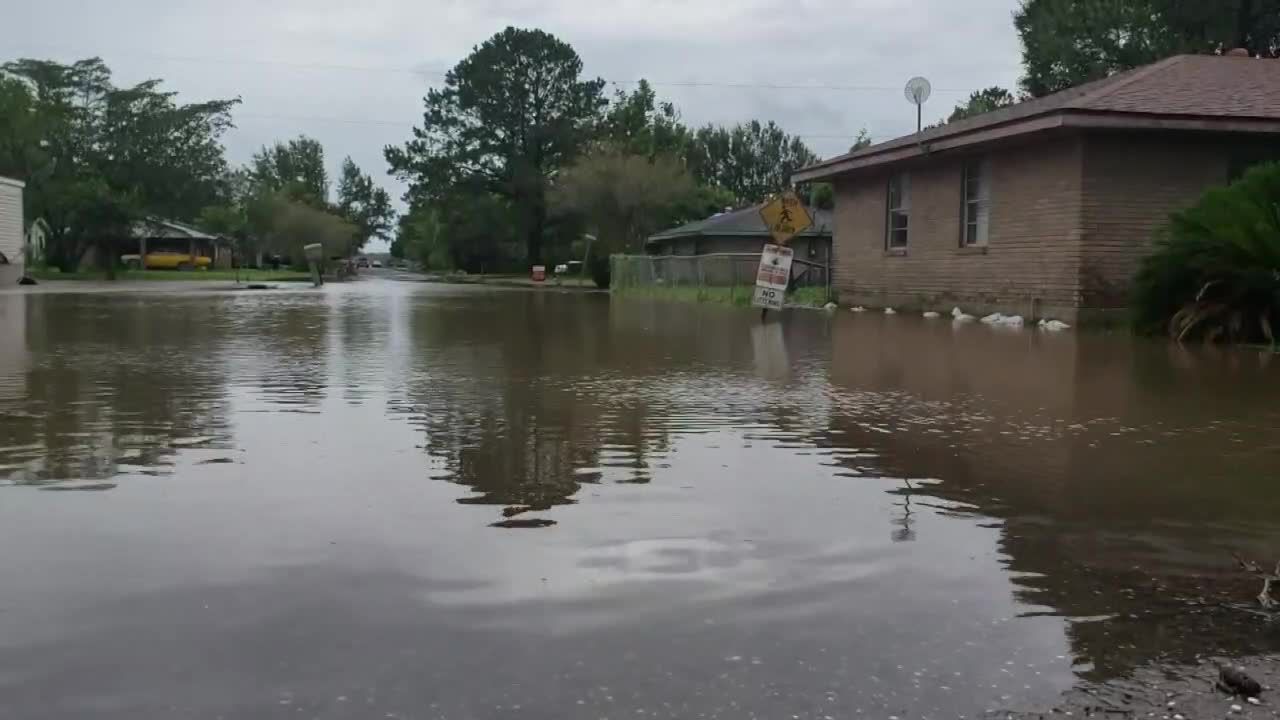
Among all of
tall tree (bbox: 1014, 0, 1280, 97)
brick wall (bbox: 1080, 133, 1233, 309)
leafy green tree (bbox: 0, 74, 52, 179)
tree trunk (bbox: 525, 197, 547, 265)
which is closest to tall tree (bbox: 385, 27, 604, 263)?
tree trunk (bbox: 525, 197, 547, 265)

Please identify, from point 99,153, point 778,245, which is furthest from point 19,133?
point 778,245

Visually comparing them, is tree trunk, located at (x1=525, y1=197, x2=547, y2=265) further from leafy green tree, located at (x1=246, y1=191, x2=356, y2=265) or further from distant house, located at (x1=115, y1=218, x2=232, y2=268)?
distant house, located at (x1=115, y1=218, x2=232, y2=268)

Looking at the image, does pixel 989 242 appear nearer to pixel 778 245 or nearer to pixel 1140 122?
pixel 778 245

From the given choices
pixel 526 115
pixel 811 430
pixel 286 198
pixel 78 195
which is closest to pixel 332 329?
pixel 811 430

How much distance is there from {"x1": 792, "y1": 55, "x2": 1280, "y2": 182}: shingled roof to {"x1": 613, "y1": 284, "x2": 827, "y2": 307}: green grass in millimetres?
4909

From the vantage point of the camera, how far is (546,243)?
8894 centimetres

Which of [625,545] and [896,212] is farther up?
[896,212]

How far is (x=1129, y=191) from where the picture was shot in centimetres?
2094

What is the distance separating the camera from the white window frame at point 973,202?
79.5 feet

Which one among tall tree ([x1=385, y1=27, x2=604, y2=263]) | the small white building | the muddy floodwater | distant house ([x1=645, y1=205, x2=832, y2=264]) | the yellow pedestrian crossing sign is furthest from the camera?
tall tree ([x1=385, y1=27, x2=604, y2=263])

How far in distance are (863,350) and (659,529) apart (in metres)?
10.6

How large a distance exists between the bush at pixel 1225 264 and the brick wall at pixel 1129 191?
3866 mm

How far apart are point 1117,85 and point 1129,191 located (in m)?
2.57

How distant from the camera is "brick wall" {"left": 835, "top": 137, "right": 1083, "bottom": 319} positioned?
21.3 metres
